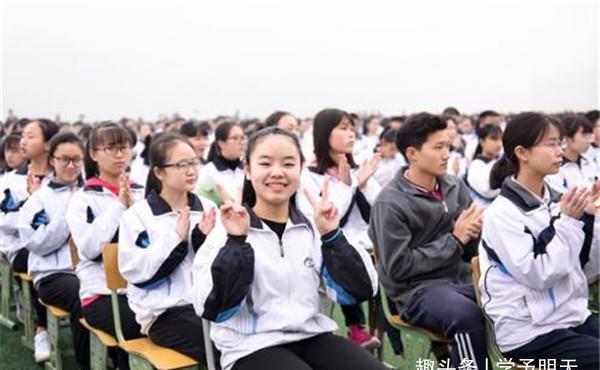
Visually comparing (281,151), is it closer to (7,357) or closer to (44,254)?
(44,254)

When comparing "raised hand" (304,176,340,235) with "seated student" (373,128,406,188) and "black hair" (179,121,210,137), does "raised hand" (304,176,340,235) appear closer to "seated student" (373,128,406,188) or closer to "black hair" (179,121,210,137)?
"seated student" (373,128,406,188)

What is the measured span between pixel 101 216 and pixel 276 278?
1.27 meters

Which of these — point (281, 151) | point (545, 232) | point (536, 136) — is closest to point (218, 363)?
point (281, 151)

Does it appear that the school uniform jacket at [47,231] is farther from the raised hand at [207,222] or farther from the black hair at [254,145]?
the black hair at [254,145]

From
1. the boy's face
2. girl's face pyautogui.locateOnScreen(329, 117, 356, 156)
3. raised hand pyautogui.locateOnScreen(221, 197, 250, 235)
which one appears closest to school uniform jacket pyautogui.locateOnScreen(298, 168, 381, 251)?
girl's face pyautogui.locateOnScreen(329, 117, 356, 156)

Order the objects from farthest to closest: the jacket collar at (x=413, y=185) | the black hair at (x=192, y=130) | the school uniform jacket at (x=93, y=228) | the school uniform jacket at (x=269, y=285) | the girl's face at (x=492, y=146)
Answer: the black hair at (x=192, y=130) → the girl's face at (x=492, y=146) → the school uniform jacket at (x=93, y=228) → the jacket collar at (x=413, y=185) → the school uniform jacket at (x=269, y=285)

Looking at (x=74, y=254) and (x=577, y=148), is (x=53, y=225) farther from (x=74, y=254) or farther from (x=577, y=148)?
(x=577, y=148)

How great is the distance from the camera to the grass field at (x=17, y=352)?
135 inches

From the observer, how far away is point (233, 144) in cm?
505

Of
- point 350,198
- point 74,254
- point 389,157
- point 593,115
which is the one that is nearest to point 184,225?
point 74,254

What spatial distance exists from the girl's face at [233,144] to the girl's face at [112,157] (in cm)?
183

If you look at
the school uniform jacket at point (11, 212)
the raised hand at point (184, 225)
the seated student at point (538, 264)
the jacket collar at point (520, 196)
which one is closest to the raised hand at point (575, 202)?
the seated student at point (538, 264)

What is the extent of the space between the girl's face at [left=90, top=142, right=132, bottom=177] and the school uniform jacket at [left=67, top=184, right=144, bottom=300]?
97 millimetres

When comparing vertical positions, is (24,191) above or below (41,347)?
above
